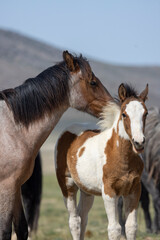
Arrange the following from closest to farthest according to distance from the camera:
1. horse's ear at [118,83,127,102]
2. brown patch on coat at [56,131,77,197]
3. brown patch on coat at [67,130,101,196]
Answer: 1. horse's ear at [118,83,127,102]
2. brown patch on coat at [67,130,101,196]
3. brown patch on coat at [56,131,77,197]

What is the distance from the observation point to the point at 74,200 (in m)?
5.59

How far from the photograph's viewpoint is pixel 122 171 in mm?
4758

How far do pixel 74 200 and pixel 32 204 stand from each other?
2.02 m

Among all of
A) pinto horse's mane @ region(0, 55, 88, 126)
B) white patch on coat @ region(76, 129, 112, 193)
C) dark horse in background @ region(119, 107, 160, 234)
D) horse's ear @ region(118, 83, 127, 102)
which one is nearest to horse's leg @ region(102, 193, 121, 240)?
white patch on coat @ region(76, 129, 112, 193)

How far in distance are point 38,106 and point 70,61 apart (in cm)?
61

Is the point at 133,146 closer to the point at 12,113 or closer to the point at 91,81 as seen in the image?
the point at 91,81

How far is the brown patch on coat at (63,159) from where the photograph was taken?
5.59 meters

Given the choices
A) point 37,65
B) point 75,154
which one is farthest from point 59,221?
point 37,65

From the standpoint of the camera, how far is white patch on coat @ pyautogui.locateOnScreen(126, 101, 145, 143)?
4332mm

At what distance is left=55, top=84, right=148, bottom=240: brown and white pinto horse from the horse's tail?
1885mm

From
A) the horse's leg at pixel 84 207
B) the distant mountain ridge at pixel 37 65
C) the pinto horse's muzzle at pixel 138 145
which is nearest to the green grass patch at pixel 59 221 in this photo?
the horse's leg at pixel 84 207

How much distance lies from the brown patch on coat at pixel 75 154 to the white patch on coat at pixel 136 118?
99cm

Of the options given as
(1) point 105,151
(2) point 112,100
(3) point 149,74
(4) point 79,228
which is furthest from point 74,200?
(3) point 149,74

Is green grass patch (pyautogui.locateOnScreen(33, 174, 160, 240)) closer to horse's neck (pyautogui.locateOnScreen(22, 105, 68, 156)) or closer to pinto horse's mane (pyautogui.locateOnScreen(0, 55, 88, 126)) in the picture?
horse's neck (pyautogui.locateOnScreen(22, 105, 68, 156))
